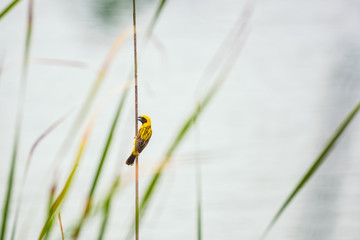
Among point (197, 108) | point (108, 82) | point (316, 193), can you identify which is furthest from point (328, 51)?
point (197, 108)

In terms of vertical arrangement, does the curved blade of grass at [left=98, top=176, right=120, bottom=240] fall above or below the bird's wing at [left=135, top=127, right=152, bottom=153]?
below

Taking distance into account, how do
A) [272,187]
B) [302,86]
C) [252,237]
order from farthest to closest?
[302,86], [272,187], [252,237]

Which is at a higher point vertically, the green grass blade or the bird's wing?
the bird's wing

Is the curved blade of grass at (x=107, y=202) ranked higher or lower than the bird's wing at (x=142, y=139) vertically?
lower

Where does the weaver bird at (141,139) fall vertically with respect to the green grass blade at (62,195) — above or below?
above

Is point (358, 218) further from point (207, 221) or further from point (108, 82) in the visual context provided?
point (108, 82)

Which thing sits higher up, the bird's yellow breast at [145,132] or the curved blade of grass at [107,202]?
the bird's yellow breast at [145,132]

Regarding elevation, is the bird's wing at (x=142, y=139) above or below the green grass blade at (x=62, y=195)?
above

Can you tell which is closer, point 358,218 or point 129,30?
point 129,30
